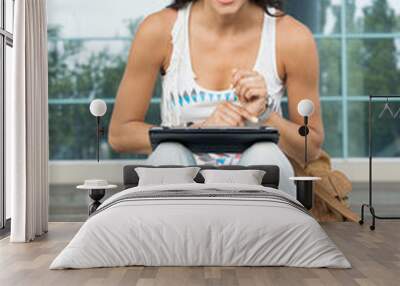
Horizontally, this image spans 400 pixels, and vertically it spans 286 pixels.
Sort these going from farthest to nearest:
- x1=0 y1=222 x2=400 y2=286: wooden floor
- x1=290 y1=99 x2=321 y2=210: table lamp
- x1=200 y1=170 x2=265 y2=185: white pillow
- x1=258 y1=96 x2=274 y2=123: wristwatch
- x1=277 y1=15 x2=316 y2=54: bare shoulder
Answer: x1=277 y1=15 x2=316 y2=54: bare shoulder
x1=258 y1=96 x2=274 y2=123: wristwatch
x1=290 y1=99 x2=321 y2=210: table lamp
x1=200 y1=170 x2=265 y2=185: white pillow
x1=0 y1=222 x2=400 y2=286: wooden floor

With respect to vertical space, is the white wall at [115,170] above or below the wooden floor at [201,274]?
above

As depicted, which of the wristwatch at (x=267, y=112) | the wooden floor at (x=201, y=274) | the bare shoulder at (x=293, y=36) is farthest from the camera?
the bare shoulder at (x=293, y=36)

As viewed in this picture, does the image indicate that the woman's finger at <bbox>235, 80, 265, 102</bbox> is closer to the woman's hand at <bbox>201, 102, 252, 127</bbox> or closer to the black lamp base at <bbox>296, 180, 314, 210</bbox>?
the woman's hand at <bbox>201, 102, 252, 127</bbox>

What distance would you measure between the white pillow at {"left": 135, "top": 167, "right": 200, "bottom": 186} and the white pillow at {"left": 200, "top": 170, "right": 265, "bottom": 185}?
17 cm

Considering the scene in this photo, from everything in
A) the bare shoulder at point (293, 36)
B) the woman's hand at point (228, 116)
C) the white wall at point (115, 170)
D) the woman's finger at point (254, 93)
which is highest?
the bare shoulder at point (293, 36)

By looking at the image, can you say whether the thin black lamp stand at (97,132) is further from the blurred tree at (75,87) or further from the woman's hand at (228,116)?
the woman's hand at (228,116)

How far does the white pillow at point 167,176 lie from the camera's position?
6.44m

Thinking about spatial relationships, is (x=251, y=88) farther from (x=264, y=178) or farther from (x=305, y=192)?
(x=305, y=192)

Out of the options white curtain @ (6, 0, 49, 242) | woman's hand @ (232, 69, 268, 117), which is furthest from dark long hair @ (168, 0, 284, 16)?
white curtain @ (6, 0, 49, 242)

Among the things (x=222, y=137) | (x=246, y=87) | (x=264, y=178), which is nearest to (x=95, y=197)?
(x=222, y=137)

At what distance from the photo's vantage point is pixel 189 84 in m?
7.66

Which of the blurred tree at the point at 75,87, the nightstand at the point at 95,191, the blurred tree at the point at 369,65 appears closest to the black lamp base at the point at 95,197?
the nightstand at the point at 95,191

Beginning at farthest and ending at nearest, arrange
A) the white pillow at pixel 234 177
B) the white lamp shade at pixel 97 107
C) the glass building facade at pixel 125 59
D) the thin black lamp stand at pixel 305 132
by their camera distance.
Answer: the glass building facade at pixel 125 59, the thin black lamp stand at pixel 305 132, the white lamp shade at pixel 97 107, the white pillow at pixel 234 177

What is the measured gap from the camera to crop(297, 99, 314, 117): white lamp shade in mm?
7379
